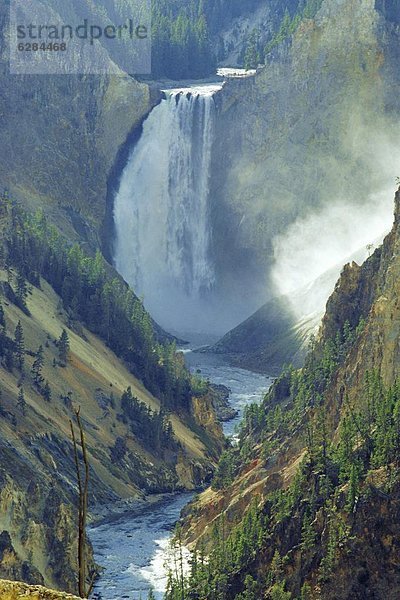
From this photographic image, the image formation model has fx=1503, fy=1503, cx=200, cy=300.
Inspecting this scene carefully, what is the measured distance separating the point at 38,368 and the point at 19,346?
7.49 ft

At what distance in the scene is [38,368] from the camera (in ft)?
373

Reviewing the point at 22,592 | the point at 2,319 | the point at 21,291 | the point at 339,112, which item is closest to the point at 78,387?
the point at 2,319

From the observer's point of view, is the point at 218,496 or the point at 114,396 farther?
the point at 114,396

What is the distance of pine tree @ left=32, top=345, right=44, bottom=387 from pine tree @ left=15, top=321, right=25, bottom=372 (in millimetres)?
990

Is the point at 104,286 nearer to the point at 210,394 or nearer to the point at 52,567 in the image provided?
the point at 210,394

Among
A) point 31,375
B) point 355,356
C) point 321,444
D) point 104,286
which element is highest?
point 104,286

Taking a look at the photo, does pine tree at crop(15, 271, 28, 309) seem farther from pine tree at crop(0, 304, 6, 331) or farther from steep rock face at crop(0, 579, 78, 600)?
steep rock face at crop(0, 579, 78, 600)

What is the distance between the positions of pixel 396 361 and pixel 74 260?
71.2 m

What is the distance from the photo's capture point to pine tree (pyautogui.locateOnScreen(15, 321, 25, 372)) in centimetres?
11288

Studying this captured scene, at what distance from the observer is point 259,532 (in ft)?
236

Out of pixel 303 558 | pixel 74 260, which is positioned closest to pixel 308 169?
pixel 74 260

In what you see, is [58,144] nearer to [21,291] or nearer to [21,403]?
[21,291]

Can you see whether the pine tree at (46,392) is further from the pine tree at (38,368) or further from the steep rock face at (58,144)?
the steep rock face at (58,144)

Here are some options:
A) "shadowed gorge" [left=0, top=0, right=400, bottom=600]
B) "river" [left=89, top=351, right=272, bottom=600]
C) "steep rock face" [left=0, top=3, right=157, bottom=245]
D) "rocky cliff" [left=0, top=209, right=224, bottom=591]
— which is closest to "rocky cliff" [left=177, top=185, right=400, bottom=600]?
"shadowed gorge" [left=0, top=0, right=400, bottom=600]
